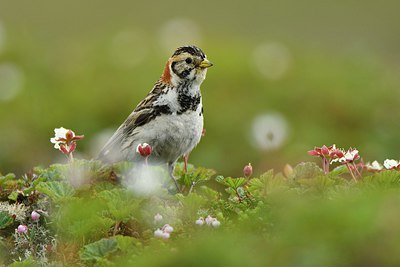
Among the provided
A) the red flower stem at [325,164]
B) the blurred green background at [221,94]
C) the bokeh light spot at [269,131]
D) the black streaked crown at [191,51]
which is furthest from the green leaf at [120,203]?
the bokeh light spot at [269,131]

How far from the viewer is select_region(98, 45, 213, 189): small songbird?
6.89 meters

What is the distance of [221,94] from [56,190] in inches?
301

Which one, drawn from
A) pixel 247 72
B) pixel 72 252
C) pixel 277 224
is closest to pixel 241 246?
pixel 277 224

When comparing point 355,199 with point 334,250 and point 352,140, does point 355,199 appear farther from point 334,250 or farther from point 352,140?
point 352,140

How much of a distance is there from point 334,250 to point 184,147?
3284mm

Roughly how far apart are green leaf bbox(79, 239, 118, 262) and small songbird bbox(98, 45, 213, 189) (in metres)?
2.41

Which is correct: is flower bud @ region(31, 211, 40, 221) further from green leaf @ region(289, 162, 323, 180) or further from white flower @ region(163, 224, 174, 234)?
green leaf @ region(289, 162, 323, 180)

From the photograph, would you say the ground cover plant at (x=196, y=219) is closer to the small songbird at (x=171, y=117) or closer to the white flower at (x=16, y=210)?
the white flower at (x=16, y=210)

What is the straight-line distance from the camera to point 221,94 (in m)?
12.5

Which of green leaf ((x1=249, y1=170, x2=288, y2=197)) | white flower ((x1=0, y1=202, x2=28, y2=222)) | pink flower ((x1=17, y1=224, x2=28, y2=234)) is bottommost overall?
pink flower ((x1=17, y1=224, x2=28, y2=234))

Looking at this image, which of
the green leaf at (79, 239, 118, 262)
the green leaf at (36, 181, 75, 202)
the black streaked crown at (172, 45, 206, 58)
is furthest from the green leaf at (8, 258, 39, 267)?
the black streaked crown at (172, 45, 206, 58)

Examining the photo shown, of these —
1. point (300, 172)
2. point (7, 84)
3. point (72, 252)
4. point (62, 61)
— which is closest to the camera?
point (72, 252)

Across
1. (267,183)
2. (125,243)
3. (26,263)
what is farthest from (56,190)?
(267,183)

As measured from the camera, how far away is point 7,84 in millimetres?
12812
